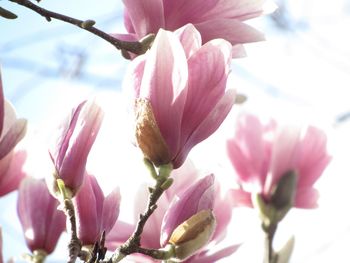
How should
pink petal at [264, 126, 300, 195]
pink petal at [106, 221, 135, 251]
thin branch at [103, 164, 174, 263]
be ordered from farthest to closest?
pink petal at [264, 126, 300, 195] → pink petal at [106, 221, 135, 251] → thin branch at [103, 164, 174, 263]

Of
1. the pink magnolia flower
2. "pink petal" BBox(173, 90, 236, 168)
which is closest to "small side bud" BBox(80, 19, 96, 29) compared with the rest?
"pink petal" BBox(173, 90, 236, 168)

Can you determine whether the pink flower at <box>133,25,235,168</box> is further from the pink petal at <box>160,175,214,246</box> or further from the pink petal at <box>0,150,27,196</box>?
the pink petal at <box>0,150,27,196</box>

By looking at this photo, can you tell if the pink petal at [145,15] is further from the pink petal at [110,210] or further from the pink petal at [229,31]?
the pink petal at [110,210]

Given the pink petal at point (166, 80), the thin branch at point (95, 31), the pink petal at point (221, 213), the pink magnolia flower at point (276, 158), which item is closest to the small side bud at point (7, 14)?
the thin branch at point (95, 31)

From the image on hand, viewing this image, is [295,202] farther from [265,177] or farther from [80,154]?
[80,154]

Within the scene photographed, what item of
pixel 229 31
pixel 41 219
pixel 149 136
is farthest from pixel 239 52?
pixel 41 219

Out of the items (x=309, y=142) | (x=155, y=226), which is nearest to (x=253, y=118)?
(x=309, y=142)
